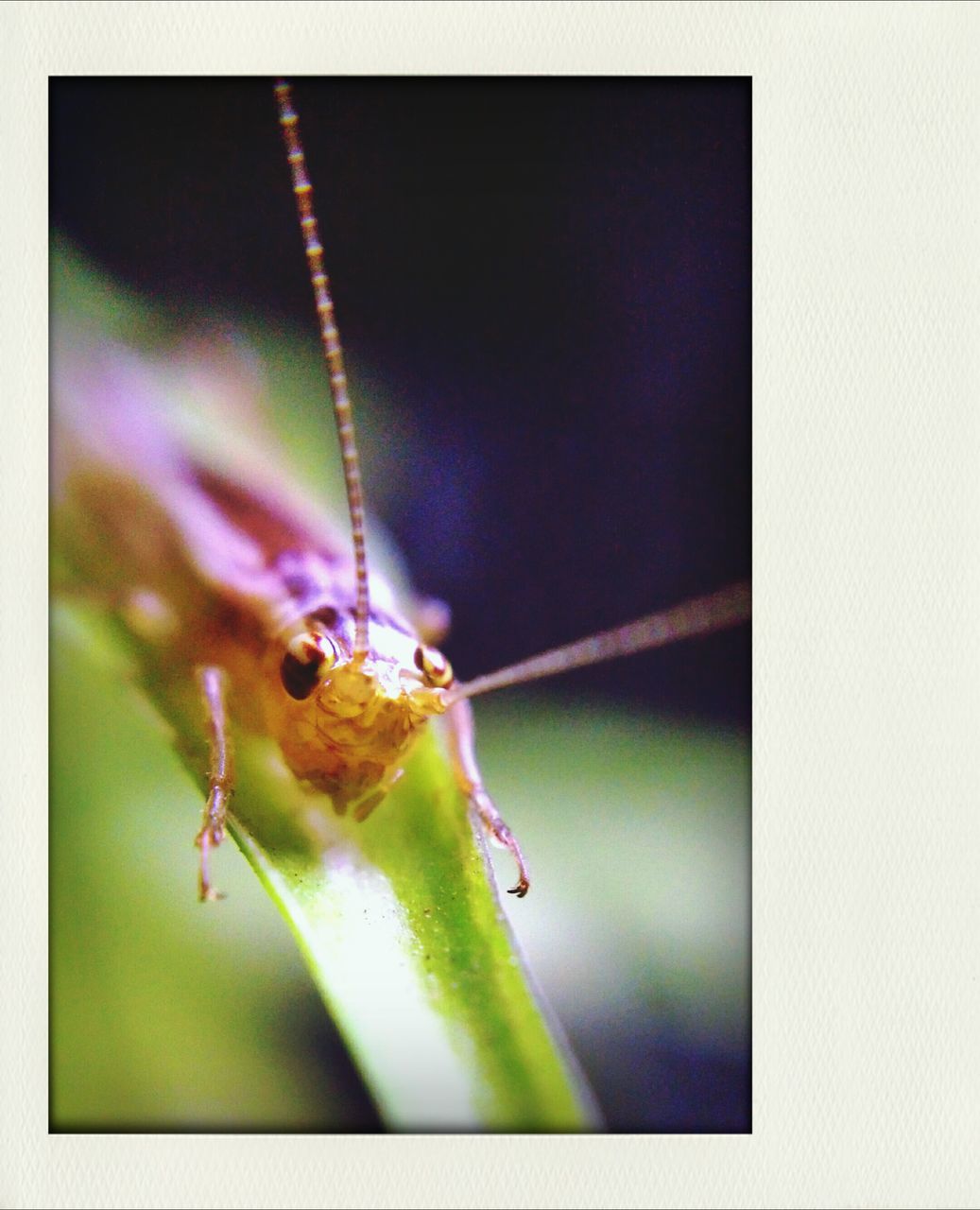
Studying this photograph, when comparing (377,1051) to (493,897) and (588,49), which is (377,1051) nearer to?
(493,897)

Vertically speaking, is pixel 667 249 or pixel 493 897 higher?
pixel 667 249

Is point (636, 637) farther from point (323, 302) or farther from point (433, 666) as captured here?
point (323, 302)

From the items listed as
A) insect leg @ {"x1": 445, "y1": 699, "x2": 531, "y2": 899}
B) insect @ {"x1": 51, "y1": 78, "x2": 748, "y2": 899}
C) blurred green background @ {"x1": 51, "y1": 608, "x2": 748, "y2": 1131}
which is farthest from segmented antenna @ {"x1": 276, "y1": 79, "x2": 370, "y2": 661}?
blurred green background @ {"x1": 51, "y1": 608, "x2": 748, "y2": 1131}

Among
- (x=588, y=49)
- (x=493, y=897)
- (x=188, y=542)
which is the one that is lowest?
(x=493, y=897)

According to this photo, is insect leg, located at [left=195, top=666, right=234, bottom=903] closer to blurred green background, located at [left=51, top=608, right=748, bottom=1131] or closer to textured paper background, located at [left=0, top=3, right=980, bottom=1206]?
blurred green background, located at [left=51, top=608, right=748, bottom=1131]
